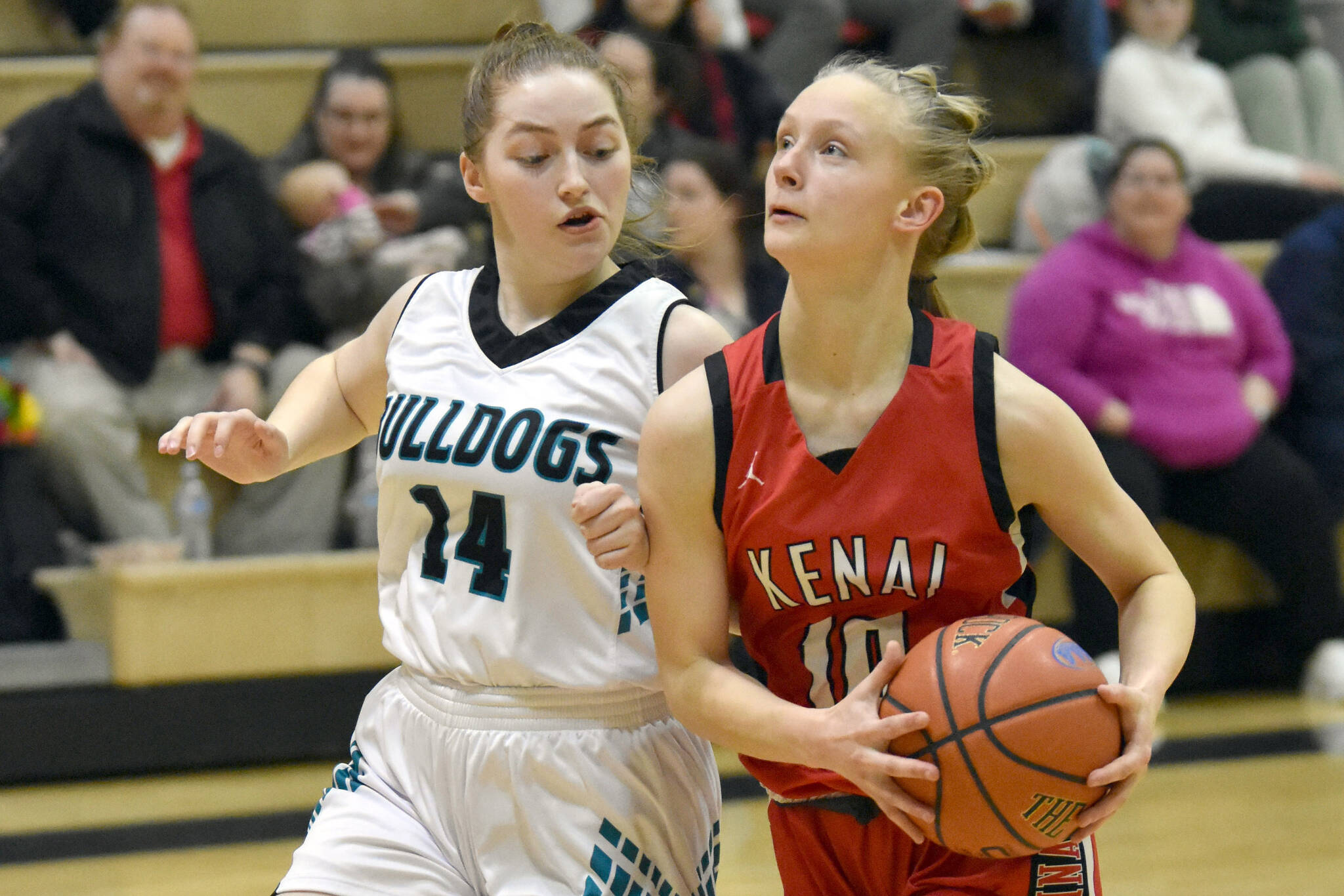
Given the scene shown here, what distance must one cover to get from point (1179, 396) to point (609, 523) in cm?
380

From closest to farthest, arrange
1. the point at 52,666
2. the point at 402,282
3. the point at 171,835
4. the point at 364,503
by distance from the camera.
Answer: the point at 171,835
the point at 52,666
the point at 364,503
the point at 402,282

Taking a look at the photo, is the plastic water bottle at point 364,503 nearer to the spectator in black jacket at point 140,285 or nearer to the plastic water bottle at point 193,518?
the spectator in black jacket at point 140,285

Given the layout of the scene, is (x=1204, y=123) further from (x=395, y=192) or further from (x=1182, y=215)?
(x=395, y=192)

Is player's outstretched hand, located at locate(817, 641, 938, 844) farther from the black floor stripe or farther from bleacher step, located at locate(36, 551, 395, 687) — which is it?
bleacher step, located at locate(36, 551, 395, 687)

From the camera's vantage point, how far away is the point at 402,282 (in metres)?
5.08

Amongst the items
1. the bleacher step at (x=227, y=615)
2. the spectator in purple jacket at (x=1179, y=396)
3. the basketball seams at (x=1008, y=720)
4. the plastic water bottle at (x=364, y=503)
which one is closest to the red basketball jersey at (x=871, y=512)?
the basketball seams at (x=1008, y=720)

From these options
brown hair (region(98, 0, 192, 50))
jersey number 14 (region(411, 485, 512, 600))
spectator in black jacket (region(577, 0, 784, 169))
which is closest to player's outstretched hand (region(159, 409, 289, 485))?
jersey number 14 (region(411, 485, 512, 600))

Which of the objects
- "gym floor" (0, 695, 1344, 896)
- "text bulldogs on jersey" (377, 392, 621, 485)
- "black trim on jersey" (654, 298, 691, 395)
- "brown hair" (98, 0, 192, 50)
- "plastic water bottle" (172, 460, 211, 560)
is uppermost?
"brown hair" (98, 0, 192, 50)

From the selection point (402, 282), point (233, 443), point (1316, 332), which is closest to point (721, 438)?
point (233, 443)

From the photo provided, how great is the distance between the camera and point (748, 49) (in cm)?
634

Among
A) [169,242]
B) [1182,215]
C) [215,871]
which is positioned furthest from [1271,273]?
[215,871]

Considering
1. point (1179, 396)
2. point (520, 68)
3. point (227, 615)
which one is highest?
point (520, 68)

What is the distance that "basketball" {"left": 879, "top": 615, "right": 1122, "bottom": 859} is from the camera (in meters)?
1.77

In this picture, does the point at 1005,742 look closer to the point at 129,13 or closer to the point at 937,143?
the point at 937,143
